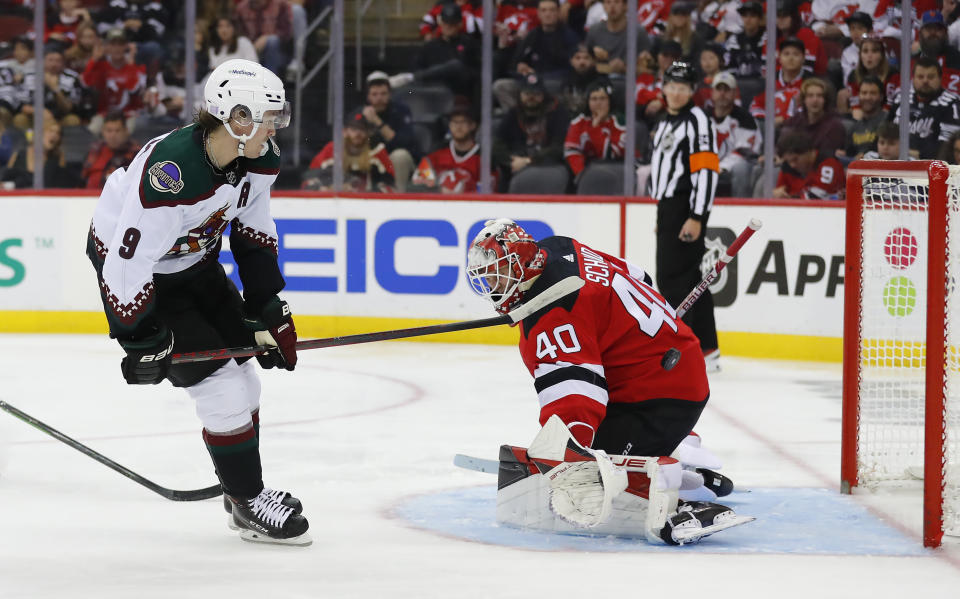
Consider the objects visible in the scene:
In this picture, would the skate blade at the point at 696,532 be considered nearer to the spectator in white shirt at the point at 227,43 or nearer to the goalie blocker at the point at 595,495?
the goalie blocker at the point at 595,495

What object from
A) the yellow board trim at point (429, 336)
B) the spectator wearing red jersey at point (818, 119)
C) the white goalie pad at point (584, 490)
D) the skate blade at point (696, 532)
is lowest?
the yellow board trim at point (429, 336)

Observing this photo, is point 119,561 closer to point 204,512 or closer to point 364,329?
point 204,512

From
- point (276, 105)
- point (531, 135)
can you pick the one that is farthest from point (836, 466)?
point (531, 135)

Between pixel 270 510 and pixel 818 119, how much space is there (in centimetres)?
426

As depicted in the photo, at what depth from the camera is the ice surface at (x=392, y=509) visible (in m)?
2.73

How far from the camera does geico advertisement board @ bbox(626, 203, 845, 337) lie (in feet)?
20.9

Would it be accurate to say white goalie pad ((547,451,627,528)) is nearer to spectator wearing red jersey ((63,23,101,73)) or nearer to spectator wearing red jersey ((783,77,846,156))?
spectator wearing red jersey ((783,77,846,156))

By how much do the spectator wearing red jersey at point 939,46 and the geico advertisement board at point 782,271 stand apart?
761 mm

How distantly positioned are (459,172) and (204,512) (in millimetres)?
3881

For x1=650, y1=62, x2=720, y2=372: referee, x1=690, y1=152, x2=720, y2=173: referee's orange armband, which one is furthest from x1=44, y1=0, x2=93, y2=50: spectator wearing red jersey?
x1=690, y1=152, x2=720, y2=173: referee's orange armband

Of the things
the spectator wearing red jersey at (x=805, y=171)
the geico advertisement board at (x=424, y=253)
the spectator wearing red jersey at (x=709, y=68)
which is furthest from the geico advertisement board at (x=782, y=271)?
the spectator wearing red jersey at (x=709, y=68)

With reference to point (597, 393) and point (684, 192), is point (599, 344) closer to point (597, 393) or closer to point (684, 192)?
point (597, 393)

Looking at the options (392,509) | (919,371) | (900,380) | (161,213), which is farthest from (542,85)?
(161,213)

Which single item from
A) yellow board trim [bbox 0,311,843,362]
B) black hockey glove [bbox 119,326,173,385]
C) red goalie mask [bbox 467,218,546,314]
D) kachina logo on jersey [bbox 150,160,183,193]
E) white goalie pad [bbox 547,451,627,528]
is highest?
kachina logo on jersey [bbox 150,160,183,193]
